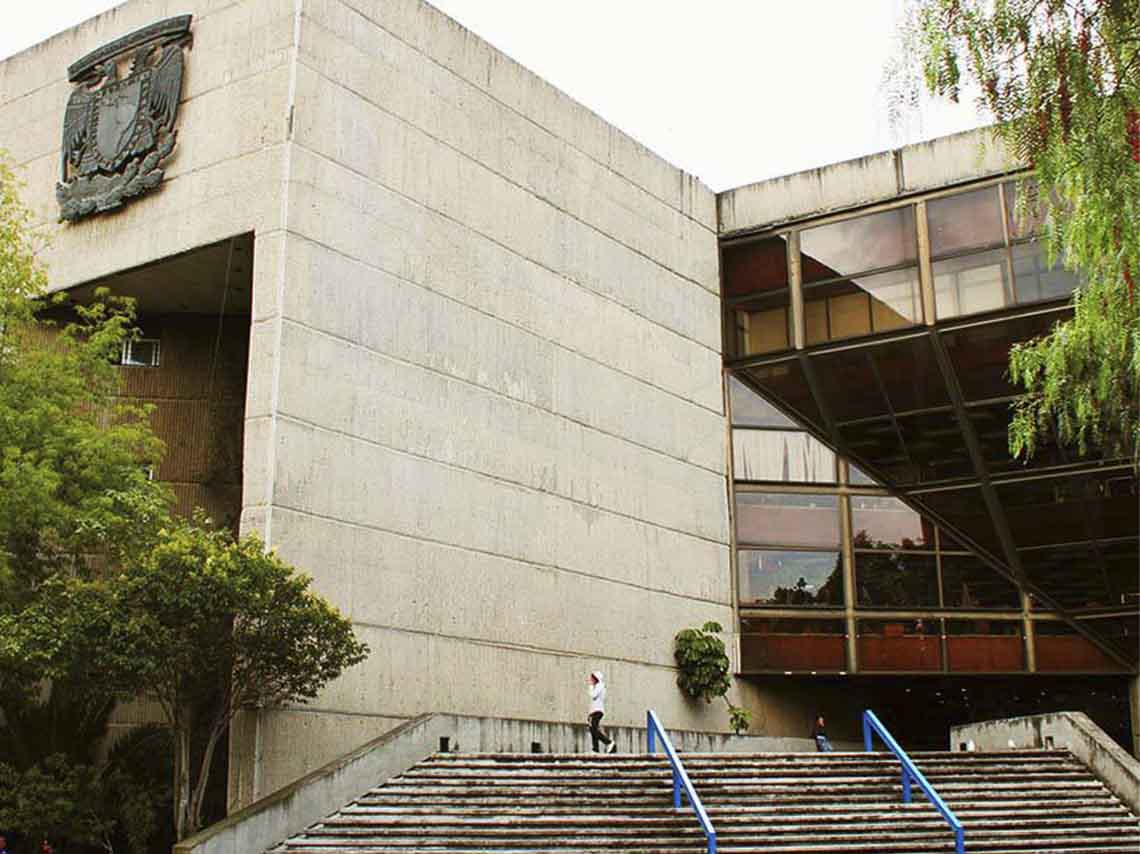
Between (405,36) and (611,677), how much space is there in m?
10.4

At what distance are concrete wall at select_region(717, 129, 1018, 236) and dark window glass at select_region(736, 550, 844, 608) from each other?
6.39 m

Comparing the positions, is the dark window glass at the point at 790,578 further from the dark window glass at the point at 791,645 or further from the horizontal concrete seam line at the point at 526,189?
the horizontal concrete seam line at the point at 526,189

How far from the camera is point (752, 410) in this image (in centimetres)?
2561

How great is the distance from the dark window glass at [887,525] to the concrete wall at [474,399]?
8.50 feet

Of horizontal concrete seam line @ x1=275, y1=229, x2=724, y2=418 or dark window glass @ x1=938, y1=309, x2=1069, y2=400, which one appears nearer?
horizontal concrete seam line @ x1=275, y1=229, x2=724, y2=418

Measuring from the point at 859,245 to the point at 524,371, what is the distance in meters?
7.54

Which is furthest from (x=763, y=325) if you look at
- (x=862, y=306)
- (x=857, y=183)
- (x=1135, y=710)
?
(x=1135, y=710)

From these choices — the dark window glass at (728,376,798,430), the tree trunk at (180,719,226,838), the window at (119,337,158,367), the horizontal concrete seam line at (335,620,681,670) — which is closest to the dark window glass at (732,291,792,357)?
the dark window glass at (728,376,798,430)

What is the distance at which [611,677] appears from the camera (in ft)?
70.2

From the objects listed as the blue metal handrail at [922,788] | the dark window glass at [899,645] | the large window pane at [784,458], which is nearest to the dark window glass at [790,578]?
the dark window glass at [899,645]

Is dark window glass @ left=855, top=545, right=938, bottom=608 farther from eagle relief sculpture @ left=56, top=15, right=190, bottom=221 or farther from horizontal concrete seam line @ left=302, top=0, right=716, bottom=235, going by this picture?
eagle relief sculpture @ left=56, top=15, right=190, bottom=221

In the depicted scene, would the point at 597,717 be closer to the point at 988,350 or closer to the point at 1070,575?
the point at 988,350

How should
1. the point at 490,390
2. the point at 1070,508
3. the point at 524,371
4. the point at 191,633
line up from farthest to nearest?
1. the point at 1070,508
2. the point at 524,371
3. the point at 490,390
4. the point at 191,633

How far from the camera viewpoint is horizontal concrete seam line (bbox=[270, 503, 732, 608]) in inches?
685
